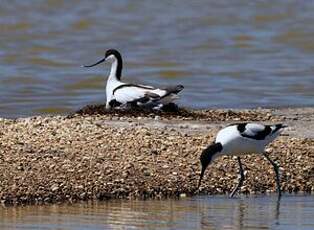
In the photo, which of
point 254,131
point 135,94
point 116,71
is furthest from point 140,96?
point 254,131

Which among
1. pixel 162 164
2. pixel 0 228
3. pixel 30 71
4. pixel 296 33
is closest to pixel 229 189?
pixel 162 164

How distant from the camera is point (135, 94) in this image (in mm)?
14625

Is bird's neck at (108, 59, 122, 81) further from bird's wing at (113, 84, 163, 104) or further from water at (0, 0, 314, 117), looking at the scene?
water at (0, 0, 314, 117)

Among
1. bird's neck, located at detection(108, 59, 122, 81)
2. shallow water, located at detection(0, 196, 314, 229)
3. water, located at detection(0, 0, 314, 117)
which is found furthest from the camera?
water, located at detection(0, 0, 314, 117)

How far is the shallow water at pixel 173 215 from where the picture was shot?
9.24 meters

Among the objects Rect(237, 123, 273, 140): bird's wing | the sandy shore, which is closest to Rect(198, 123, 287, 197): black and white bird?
Rect(237, 123, 273, 140): bird's wing

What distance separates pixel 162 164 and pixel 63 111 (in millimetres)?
5808

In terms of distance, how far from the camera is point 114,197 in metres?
10.3

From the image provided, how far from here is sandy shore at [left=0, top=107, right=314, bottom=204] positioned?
1031 centimetres

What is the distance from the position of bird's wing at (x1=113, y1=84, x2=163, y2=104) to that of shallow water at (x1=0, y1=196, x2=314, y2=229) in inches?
165

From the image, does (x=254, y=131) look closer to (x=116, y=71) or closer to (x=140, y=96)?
(x=140, y=96)

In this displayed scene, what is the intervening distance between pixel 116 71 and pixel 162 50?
23.3 feet

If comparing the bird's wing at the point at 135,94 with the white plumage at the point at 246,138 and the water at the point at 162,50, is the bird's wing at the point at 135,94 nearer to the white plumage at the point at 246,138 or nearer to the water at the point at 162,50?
the water at the point at 162,50

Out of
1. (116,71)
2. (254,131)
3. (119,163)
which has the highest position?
(116,71)
